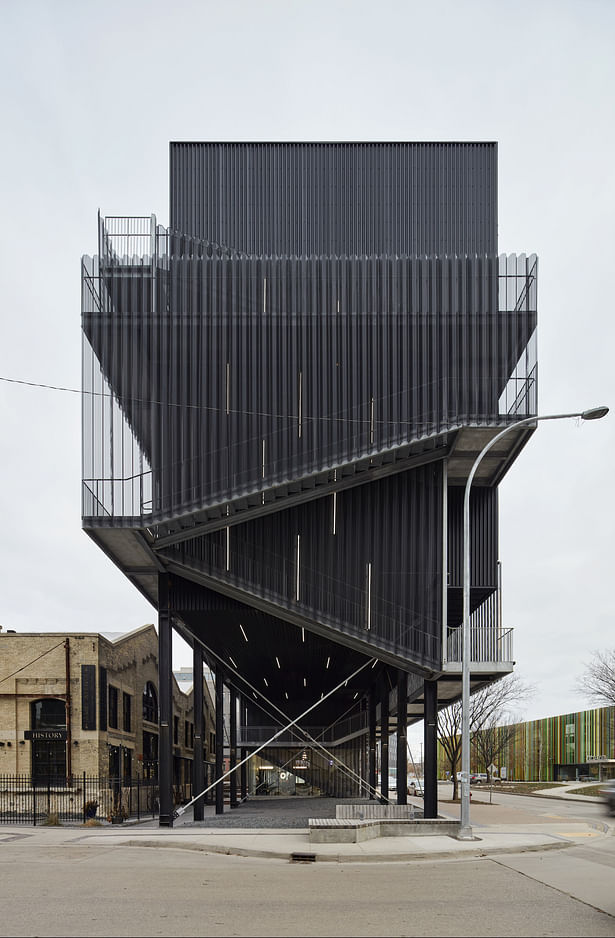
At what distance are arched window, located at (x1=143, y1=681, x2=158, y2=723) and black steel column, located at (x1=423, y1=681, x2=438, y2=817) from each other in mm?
20110

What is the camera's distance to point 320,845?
2222cm

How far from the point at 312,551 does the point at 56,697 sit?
40.3ft

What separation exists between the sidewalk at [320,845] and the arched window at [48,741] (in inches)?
163

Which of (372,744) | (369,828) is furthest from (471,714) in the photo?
(369,828)

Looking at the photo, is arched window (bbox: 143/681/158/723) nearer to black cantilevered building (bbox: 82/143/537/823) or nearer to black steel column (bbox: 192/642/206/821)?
black steel column (bbox: 192/642/206/821)

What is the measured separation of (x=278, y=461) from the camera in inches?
1123

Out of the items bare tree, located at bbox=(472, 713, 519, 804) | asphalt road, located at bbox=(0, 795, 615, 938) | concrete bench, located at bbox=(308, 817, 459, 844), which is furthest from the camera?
bare tree, located at bbox=(472, 713, 519, 804)

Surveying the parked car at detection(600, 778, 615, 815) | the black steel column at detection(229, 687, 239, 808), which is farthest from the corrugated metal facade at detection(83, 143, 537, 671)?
the black steel column at detection(229, 687, 239, 808)

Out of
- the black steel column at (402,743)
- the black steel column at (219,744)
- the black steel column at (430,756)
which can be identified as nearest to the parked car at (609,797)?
the black steel column at (430,756)

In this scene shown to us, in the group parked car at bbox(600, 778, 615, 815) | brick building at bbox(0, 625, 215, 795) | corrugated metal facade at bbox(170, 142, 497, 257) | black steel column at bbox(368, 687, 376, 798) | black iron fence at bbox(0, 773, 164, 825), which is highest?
corrugated metal facade at bbox(170, 142, 497, 257)

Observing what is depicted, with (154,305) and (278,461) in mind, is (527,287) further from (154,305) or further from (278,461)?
(154,305)

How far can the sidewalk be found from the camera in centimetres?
2036

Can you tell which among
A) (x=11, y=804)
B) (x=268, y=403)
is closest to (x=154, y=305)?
(x=268, y=403)

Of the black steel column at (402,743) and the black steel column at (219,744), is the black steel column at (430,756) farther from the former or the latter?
the black steel column at (219,744)
